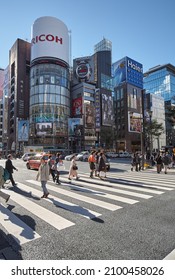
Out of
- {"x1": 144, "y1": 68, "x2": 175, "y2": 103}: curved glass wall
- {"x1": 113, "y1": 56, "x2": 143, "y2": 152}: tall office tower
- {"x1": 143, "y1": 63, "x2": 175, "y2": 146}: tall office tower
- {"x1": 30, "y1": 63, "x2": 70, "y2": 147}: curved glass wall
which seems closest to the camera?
{"x1": 30, "y1": 63, "x2": 70, "y2": 147}: curved glass wall

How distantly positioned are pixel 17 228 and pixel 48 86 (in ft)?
199

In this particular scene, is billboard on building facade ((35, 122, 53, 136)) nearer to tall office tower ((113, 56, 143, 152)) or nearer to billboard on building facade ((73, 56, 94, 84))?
billboard on building facade ((73, 56, 94, 84))

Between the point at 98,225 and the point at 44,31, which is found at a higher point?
the point at 44,31

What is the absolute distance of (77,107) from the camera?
66188 mm

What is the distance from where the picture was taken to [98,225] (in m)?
4.71

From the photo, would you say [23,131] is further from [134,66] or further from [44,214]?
[134,66]

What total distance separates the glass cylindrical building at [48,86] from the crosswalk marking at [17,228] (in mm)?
53408

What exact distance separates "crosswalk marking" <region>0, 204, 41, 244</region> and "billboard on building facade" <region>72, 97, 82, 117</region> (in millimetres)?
60597

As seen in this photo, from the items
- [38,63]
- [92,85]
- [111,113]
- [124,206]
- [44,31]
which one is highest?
[44,31]

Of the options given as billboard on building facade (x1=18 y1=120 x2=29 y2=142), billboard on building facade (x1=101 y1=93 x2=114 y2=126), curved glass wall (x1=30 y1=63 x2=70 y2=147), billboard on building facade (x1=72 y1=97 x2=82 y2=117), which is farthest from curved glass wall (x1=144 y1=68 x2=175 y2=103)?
billboard on building facade (x1=18 y1=120 x2=29 y2=142)

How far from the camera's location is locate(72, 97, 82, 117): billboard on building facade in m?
65.1
